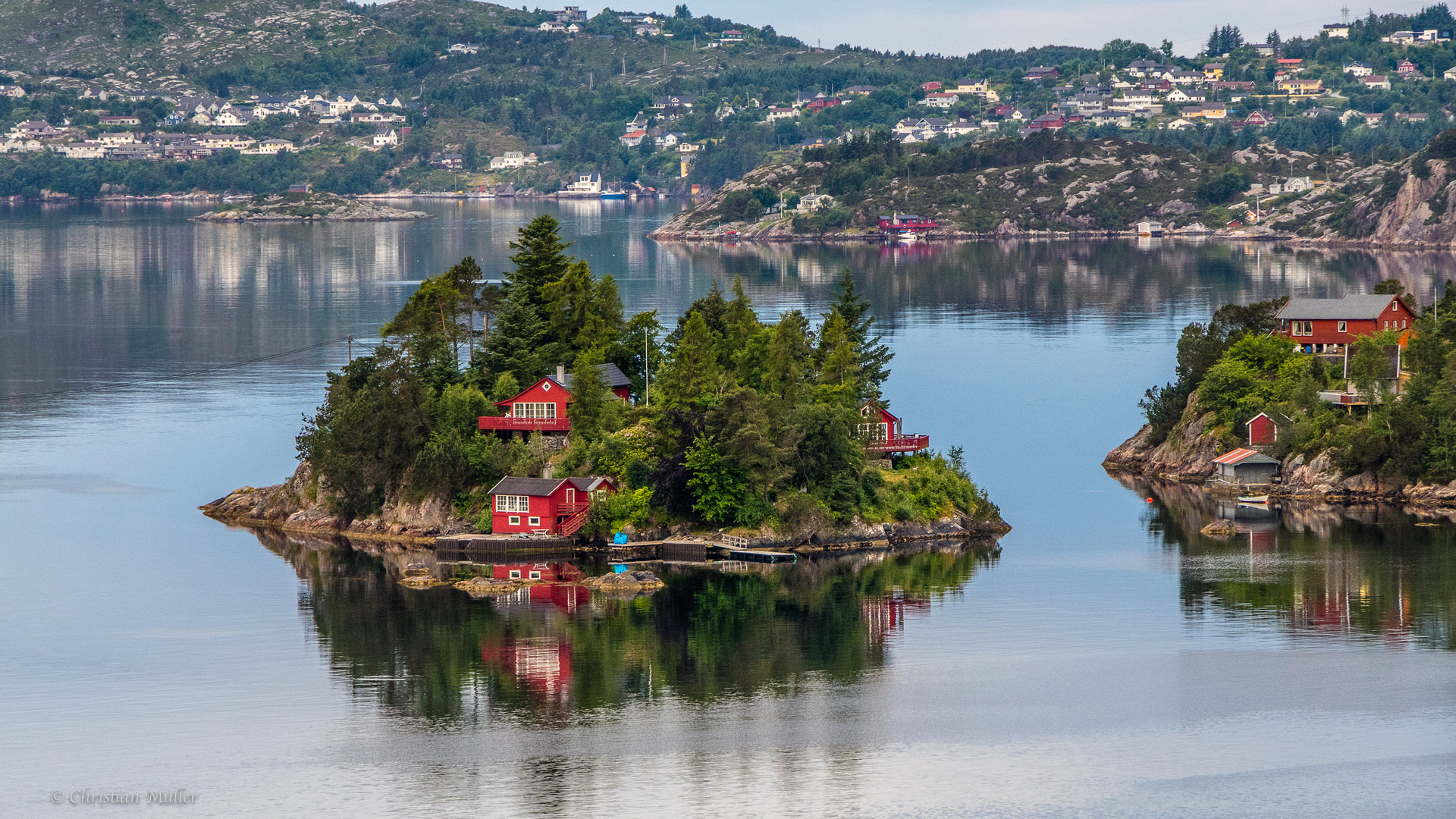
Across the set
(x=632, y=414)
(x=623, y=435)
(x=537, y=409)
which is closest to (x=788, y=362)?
(x=632, y=414)

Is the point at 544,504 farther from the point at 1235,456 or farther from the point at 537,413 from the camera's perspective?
the point at 1235,456

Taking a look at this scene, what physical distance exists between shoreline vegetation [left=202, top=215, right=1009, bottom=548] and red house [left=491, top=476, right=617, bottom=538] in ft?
2.64

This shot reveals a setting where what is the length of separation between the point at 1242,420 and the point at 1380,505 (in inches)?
352

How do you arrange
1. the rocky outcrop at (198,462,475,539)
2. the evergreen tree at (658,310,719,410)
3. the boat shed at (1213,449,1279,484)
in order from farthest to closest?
the boat shed at (1213,449,1279,484) < the evergreen tree at (658,310,719,410) < the rocky outcrop at (198,462,475,539)

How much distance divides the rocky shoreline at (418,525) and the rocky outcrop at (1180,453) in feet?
50.3

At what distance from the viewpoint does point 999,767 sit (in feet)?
169

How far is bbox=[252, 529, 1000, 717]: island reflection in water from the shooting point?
57844 millimetres

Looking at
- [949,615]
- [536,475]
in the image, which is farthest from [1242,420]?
[536,475]

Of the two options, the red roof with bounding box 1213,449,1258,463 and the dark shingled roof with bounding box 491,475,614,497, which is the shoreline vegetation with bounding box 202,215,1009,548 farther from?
the red roof with bounding box 1213,449,1258,463

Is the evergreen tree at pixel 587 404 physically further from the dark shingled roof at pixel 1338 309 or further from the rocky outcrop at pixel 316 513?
the dark shingled roof at pixel 1338 309

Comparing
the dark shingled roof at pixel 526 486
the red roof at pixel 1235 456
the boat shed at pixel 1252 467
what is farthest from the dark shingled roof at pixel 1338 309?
the dark shingled roof at pixel 526 486

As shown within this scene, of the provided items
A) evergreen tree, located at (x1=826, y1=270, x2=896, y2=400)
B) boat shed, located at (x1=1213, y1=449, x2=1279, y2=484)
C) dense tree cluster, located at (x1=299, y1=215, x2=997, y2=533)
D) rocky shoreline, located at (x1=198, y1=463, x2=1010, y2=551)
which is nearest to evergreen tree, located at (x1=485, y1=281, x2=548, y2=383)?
dense tree cluster, located at (x1=299, y1=215, x2=997, y2=533)

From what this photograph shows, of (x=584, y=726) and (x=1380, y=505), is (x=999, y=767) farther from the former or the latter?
(x=1380, y=505)

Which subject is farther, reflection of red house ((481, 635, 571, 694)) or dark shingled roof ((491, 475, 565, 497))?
dark shingled roof ((491, 475, 565, 497))
